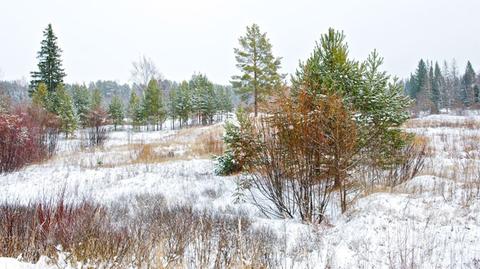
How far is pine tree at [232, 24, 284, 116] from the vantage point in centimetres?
2778

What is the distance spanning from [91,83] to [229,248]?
131 meters

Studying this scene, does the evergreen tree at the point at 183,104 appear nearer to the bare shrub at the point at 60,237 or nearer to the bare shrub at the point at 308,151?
the bare shrub at the point at 308,151

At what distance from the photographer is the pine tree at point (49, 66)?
31.2m

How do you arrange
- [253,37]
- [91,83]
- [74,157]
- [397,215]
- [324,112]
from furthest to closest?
[91,83], [253,37], [74,157], [324,112], [397,215]

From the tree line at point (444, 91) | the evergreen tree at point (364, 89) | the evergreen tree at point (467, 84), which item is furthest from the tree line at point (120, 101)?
the evergreen tree at point (467, 84)

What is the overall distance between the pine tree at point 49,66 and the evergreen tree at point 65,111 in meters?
2.18

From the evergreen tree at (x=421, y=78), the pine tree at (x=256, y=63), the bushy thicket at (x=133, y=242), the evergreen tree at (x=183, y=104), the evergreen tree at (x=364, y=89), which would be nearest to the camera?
the bushy thicket at (x=133, y=242)

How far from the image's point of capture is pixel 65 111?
3020 cm

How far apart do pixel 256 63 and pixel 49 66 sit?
21.4 meters

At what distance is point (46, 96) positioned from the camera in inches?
1169

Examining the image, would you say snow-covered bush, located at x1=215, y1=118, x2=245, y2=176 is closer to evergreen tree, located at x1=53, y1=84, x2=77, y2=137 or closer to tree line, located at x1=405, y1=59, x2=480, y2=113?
evergreen tree, located at x1=53, y1=84, x2=77, y2=137

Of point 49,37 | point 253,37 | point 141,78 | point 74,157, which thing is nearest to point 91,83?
point 141,78

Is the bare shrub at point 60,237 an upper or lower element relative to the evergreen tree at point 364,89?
lower

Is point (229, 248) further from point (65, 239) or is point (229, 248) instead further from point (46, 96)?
point (46, 96)
